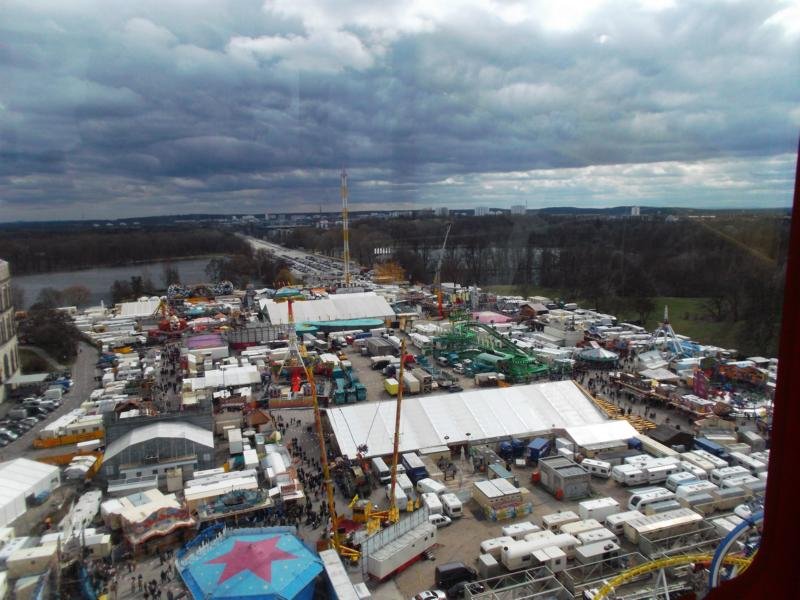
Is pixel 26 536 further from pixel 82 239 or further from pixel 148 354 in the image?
pixel 82 239

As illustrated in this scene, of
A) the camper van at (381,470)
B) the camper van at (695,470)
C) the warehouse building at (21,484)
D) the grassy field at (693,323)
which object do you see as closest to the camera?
the warehouse building at (21,484)

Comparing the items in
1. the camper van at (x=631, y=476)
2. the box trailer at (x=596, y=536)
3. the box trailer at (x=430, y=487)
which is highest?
the box trailer at (x=596, y=536)

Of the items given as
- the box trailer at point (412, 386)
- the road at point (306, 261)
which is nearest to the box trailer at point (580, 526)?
the box trailer at point (412, 386)

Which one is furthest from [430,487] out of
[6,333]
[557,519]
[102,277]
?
[102,277]

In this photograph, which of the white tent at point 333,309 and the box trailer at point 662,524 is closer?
→ the box trailer at point 662,524

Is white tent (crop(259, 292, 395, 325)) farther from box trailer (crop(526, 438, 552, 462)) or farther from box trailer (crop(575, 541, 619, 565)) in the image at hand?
box trailer (crop(575, 541, 619, 565))

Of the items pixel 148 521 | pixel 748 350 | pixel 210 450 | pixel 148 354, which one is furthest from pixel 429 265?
pixel 148 521

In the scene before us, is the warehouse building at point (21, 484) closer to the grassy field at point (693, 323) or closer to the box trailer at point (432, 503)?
the box trailer at point (432, 503)
